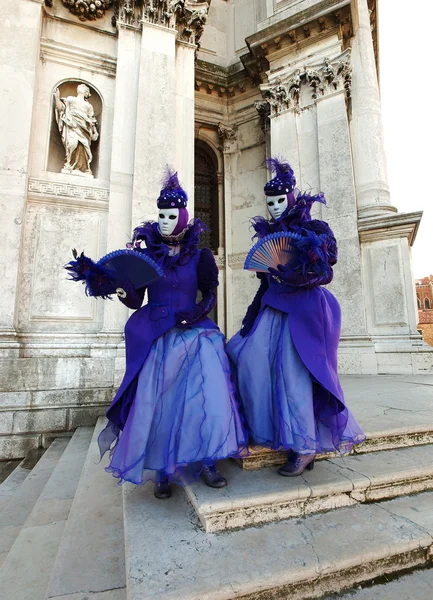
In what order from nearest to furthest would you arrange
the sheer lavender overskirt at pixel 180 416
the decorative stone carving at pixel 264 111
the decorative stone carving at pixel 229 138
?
the sheer lavender overskirt at pixel 180 416
the decorative stone carving at pixel 264 111
the decorative stone carving at pixel 229 138

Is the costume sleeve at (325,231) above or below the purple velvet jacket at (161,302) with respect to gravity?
above

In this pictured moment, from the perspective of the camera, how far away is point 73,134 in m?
5.80

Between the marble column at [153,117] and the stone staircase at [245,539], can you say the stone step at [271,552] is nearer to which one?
the stone staircase at [245,539]

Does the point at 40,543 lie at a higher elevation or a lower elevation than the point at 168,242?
lower

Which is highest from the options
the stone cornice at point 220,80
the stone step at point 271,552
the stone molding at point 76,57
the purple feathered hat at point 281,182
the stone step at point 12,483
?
the stone cornice at point 220,80

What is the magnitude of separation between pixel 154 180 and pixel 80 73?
8.04 feet

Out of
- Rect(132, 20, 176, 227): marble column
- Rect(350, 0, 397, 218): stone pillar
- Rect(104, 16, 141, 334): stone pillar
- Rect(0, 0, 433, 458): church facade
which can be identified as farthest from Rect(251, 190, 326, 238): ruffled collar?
Rect(350, 0, 397, 218): stone pillar

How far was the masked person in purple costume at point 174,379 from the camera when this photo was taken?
1.93m

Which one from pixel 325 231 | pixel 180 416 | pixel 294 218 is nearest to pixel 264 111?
pixel 294 218

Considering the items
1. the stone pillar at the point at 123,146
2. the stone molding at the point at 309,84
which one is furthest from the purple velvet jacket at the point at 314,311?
the stone molding at the point at 309,84

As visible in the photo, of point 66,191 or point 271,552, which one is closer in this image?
point 271,552

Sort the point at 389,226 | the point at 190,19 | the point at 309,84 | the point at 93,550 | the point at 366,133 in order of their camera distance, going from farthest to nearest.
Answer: the point at 366,133
the point at 309,84
the point at 389,226
the point at 190,19
the point at 93,550

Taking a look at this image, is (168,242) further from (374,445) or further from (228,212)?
(228,212)

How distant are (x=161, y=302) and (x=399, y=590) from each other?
1.95 m
